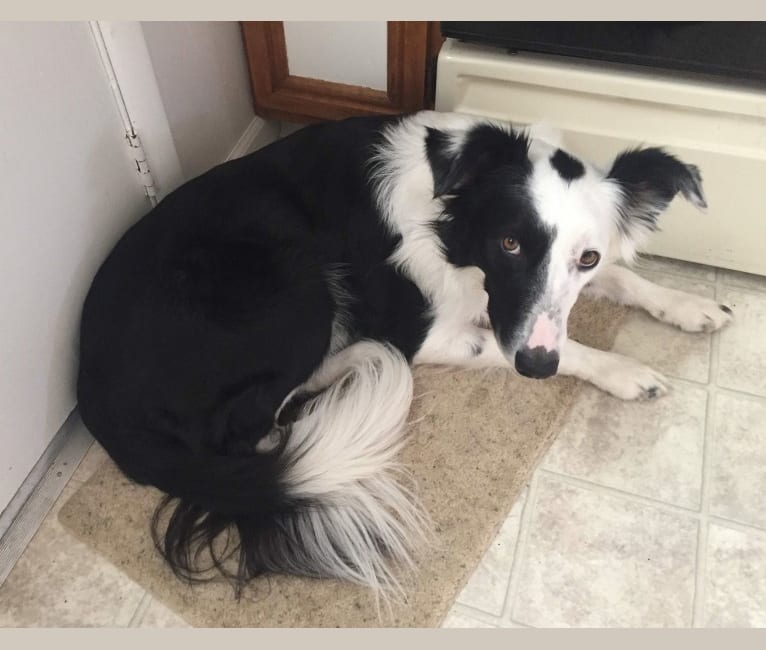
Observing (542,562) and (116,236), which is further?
(116,236)

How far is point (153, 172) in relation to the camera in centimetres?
181

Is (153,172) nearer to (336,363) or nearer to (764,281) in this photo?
(336,363)

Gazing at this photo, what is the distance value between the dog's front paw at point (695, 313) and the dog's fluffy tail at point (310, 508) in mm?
864

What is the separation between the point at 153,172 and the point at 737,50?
145 centimetres

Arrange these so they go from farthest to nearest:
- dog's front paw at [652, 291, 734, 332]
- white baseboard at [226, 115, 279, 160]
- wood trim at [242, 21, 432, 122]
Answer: white baseboard at [226, 115, 279, 160] < wood trim at [242, 21, 432, 122] < dog's front paw at [652, 291, 734, 332]

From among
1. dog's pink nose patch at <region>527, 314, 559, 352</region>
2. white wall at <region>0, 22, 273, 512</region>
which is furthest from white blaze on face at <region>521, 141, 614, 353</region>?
white wall at <region>0, 22, 273, 512</region>

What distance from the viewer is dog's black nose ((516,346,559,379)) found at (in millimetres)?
1479

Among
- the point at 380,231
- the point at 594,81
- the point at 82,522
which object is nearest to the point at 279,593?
the point at 82,522

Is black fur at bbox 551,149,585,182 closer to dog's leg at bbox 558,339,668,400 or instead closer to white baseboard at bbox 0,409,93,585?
dog's leg at bbox 558,339,668,400

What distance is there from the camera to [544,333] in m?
1.47

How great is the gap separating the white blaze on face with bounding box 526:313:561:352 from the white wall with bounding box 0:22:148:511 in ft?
3.41

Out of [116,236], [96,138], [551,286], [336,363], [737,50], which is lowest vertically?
[336,363]

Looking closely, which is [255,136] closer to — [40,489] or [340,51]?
[340,51]

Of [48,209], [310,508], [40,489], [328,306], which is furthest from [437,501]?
[48,209]
